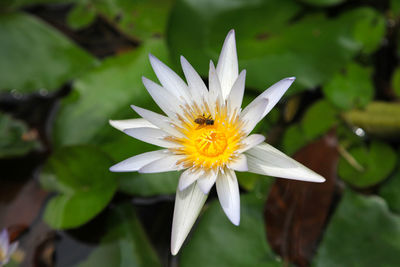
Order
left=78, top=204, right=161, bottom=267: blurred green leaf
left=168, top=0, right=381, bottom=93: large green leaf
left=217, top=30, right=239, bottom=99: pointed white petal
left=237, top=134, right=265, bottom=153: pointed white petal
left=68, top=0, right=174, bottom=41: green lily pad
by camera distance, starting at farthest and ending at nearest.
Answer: left=68, top=0, right=174, bottom=41: green lily pad, left=168, top=0, right=381, bottom=93: large green leaf, left=78, top=204, right=161, bottom=267: blurred green leaf, left=217, top=30, right=239, bottom=99: pointed white petal, left=237, top=134, right=265, bottom=153: pointed white petal

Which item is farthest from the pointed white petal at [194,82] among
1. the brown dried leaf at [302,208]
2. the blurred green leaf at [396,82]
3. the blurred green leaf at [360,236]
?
the blurred green leaf at [396,82]

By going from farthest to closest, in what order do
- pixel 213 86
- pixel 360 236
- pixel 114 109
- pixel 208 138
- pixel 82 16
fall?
pixel 82 16 → pixel 114 109 → pixel 360 236 → pixel 208 138 → pixel 213 86

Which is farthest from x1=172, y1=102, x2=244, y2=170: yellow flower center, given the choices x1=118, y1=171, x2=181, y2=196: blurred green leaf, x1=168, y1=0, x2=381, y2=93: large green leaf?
x1=168, y1=0, x2=381, y2=93: large green leaf

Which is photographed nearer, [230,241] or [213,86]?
[213,86]

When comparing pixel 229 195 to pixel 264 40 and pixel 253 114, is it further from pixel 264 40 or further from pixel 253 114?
pixel 264 40

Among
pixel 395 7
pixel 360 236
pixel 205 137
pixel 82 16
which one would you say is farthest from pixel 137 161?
pixel 395 7

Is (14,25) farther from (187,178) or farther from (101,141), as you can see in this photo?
(187,178)

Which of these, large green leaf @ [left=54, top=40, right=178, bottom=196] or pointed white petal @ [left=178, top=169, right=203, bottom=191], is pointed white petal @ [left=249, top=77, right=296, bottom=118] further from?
large green leaf @ [left=54, top=40, right=178, bottom=196]
